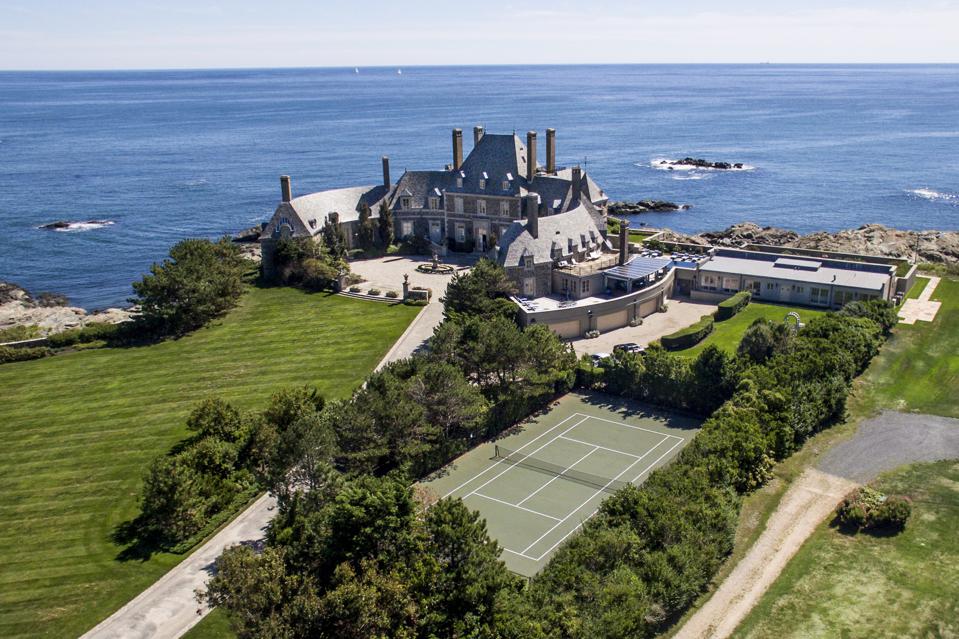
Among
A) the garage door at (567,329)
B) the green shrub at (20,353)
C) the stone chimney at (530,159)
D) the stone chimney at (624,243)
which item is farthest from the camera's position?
the stone chimney at (530,159)

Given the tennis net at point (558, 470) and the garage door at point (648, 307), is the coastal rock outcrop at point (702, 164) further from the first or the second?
the tennis net at point (558, 470)

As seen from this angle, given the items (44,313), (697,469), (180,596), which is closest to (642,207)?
(44,313)

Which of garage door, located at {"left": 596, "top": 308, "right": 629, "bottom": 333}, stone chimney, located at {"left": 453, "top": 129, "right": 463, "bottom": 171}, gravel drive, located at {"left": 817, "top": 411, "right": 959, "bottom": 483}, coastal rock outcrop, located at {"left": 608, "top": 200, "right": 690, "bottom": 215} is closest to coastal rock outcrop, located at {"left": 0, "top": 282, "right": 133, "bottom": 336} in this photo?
stone chimney, located at {"left": 453, "top": 129, "right": 463, "bottom": 171}

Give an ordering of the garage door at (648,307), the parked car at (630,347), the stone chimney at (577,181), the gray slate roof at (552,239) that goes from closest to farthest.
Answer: the parked car at (630,347) < the gray slate roof at (552,239) < the garage door at (648,307) < the stone chimney at (577,181)

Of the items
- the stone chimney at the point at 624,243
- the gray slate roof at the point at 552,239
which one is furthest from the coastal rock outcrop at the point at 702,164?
the stone chimney at the point at 624,243

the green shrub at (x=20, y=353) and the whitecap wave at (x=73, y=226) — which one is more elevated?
the whitecap wave at (x=73, y=226)

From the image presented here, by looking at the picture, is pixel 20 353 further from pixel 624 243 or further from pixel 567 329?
pixel 624 243

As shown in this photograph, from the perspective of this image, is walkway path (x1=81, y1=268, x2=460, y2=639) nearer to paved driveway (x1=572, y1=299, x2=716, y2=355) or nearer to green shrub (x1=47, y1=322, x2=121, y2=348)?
paved driveway (x1=572, y1=299, x2=716, y2=355)
